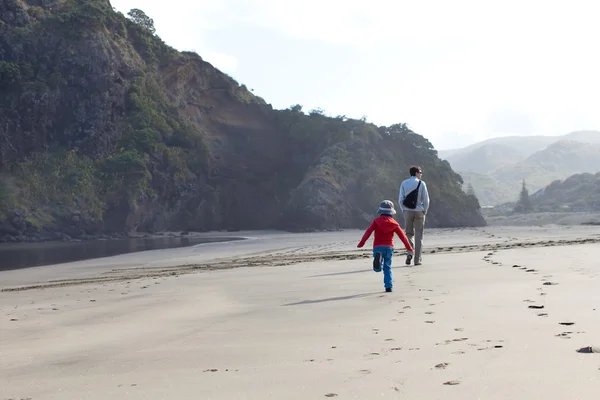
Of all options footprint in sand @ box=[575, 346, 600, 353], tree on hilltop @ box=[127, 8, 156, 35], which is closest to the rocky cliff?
tree on hilltop @ box=[127, 8, 156, 35]

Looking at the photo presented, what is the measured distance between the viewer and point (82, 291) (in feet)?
34.4

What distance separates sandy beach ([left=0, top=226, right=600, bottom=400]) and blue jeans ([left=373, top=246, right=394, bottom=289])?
179mm

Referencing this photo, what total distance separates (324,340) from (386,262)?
128 inches

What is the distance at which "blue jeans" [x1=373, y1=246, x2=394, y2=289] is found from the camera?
7.70 metres

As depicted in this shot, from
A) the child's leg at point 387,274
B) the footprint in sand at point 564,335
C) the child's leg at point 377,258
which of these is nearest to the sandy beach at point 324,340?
the footprint in sand at point 564,335

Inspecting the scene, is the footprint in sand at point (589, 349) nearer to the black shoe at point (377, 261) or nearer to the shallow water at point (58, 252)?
the black shoe at point (377, 261)

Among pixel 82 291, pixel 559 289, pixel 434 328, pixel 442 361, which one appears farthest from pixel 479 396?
pixel 82 291

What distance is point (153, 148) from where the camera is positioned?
177 ft

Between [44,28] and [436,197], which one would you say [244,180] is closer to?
[436,197]

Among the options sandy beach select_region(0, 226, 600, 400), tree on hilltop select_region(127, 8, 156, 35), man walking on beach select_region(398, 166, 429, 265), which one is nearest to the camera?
sandy beach select_region(0, 226, 600, 400)

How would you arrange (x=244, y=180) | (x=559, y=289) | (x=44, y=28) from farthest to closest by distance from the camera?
(x=244, y=180)
(x=44, y=28)
(x=559, y=289)

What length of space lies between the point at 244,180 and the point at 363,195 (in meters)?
12.2

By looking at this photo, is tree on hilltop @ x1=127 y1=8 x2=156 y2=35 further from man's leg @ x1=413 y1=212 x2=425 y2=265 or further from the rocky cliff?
man's leg @ x1=413 y1=212 x2=425 y2=265

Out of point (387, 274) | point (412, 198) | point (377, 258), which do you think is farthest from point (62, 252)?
point (387, 274)
